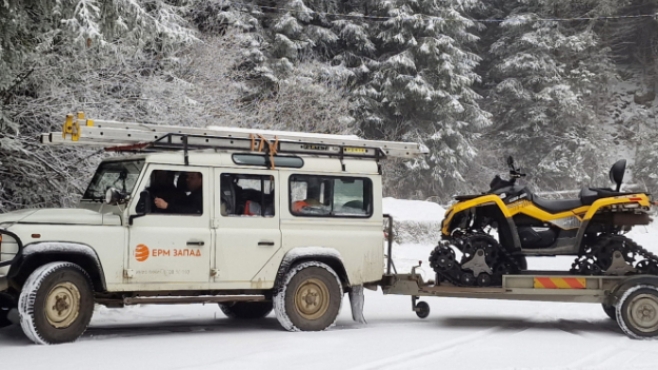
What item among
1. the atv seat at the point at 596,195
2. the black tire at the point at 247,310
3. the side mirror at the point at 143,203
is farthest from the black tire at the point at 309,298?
the atv seat at the point at 596,195

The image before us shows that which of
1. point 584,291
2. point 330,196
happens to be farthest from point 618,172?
point 330,196

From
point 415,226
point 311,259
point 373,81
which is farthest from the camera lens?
point 373,81

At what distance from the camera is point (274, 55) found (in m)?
30.6

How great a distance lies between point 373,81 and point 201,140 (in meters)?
24.4

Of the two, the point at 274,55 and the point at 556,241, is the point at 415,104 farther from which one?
the point at 556,241

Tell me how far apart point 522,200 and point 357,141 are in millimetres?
2336

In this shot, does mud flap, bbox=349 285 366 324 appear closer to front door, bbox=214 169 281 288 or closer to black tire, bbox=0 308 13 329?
front door, bbox=214 169 281 288

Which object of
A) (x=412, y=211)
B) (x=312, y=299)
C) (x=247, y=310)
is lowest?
(x=247, y=310)

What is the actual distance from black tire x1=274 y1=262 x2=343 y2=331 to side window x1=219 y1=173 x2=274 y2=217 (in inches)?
34.4

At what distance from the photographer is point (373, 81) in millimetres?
33969

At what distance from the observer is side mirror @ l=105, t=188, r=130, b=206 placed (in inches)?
369

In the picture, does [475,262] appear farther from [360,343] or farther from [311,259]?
[360,343]

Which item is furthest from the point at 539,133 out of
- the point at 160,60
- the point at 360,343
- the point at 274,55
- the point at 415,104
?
the point at 360,343

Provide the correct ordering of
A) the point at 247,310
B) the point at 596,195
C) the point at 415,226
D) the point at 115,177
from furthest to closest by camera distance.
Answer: the point at 415,226
the point at 247,310
the point at 596,195
the point at 115,177
